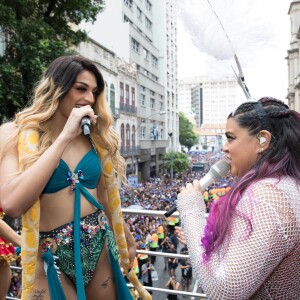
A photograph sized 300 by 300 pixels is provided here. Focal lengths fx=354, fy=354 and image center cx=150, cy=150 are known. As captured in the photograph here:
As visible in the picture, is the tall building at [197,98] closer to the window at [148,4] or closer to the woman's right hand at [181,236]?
the window at [148,4]

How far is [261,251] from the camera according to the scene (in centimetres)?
121

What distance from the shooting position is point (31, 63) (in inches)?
388

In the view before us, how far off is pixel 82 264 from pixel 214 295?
2.36ft

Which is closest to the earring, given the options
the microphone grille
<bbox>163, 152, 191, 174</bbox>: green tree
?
the microphone grille

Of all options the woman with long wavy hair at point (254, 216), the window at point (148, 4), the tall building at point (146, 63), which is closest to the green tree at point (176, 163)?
the tall building at point (146, 63)

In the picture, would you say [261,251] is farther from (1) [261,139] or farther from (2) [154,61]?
(2) [154,61]

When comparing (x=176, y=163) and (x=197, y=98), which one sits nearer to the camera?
(x=197, y=98)

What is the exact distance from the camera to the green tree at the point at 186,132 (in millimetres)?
82062

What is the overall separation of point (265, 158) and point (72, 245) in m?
0.99

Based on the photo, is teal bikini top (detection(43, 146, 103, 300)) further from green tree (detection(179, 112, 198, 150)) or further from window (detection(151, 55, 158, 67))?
green tree (detection(179, 112, 198, 150))

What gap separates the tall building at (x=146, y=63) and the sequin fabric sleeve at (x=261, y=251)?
76.7ft

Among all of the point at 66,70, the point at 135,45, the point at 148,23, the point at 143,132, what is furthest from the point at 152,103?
the point at 66,70

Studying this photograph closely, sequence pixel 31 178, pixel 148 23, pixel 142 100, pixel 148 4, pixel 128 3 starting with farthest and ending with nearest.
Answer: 1. pixel 148 23
2. pixel 148 4
3. pixel 142 100
4. pixel 128 3
5. pixel 31 178

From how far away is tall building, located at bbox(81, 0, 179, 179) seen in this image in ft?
100
